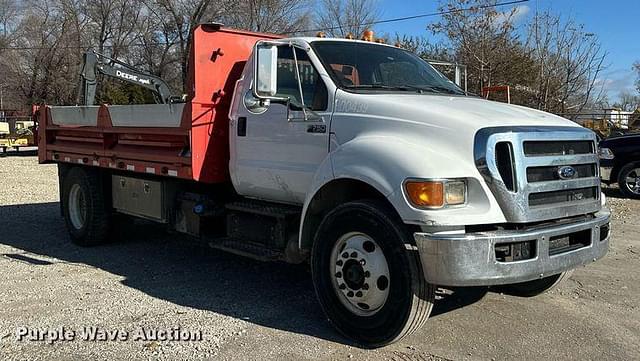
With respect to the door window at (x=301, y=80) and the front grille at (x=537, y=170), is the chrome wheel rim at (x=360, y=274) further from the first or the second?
the door window at (x=301, y=80)

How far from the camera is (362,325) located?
466 centimetres

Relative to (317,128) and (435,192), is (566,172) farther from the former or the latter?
(317,128)

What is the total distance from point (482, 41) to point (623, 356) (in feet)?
61.1

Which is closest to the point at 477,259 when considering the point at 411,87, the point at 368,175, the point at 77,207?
the point at 368,175

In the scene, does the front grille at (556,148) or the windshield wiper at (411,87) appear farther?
the windshield wiper at (411,87)

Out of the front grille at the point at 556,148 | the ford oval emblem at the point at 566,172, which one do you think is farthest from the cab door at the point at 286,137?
the ford oval emblem at the point at 566,172

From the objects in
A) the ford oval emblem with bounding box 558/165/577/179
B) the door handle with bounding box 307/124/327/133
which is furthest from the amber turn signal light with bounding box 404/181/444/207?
the door handle with bounding box 307/124/327/133

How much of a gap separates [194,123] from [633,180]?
33.4 ft

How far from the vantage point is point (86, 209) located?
8.34 metres

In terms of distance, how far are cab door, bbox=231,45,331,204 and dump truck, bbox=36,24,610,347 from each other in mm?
14

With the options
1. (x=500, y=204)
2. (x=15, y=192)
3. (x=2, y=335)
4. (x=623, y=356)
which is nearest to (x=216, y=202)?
(x=2, y=335)

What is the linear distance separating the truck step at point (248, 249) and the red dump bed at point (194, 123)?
2.05ft

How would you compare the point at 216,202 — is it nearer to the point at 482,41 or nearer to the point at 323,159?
the point at 323,159

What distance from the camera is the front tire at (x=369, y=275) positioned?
14.3ft
